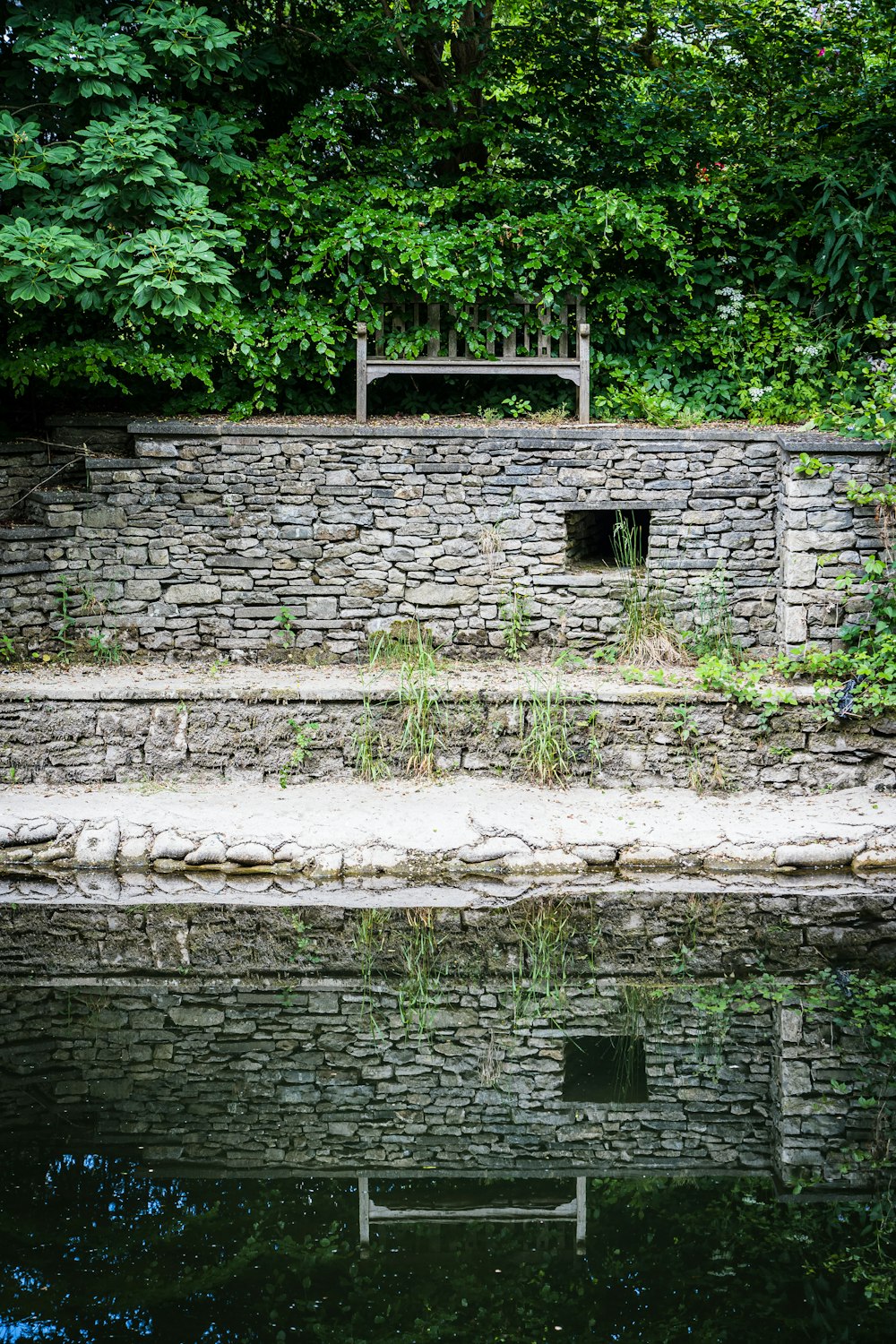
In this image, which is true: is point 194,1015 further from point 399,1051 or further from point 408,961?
point 408,961

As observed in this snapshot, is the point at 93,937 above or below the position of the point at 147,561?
below

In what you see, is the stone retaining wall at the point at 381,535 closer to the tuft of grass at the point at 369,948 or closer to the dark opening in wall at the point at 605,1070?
the tuft of grass at the point at 369,948

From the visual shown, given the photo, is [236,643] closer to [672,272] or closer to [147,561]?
[147,561]

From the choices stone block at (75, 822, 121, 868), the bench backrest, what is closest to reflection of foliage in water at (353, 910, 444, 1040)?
stone block at (75, 822, 121, 868)

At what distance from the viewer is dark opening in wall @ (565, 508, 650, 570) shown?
948 centimetres

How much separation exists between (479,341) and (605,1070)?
6.72 meters

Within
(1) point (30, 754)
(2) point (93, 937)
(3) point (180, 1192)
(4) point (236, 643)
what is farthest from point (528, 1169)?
(4) point (236, 643)

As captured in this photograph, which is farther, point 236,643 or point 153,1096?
point 236,643

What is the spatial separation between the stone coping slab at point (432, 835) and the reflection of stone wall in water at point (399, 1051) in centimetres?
66

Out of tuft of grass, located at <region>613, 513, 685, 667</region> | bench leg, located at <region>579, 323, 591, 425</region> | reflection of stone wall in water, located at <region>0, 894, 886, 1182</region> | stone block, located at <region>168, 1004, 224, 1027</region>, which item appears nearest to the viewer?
reflection of stone wall in water, located at <region>0, 894, 886, 1182</region>

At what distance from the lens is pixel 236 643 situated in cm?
948

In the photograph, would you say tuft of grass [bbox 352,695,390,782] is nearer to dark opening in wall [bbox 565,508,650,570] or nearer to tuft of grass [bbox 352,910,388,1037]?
tuft of grass [bbox 352,910,388,1037]

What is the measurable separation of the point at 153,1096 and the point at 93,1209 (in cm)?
80

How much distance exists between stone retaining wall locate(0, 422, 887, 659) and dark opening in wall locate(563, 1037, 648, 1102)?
469cm
